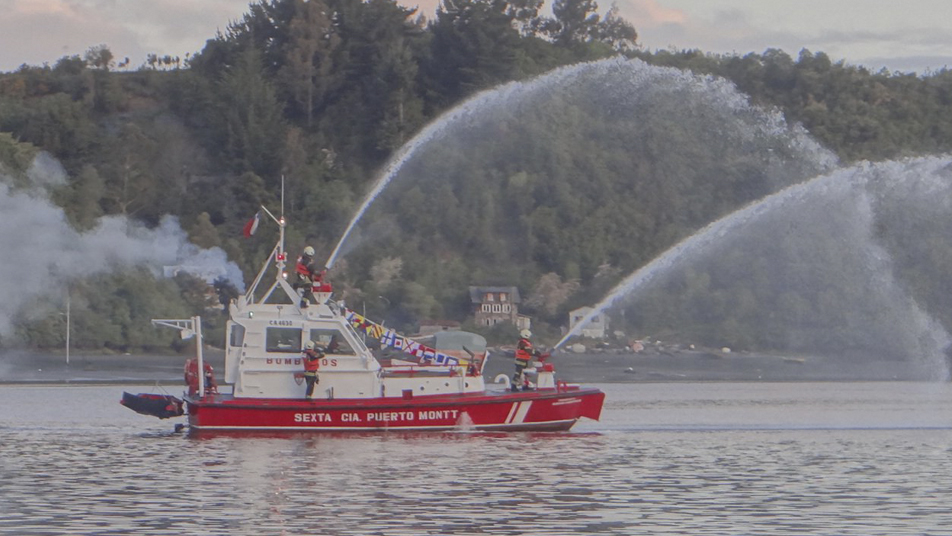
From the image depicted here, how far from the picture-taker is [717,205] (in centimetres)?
10038

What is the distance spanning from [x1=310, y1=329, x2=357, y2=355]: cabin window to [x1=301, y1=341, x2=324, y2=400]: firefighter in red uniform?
1.41ft

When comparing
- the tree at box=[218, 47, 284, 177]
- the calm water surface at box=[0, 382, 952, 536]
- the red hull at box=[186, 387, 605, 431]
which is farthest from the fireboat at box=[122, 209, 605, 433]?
the tree at box=[218, 47, 284, 177]

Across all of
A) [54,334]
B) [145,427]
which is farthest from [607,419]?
[54,334]

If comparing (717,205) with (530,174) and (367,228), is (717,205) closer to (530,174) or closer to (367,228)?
(530,174)

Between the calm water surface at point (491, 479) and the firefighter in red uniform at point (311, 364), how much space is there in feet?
Result: 4.22

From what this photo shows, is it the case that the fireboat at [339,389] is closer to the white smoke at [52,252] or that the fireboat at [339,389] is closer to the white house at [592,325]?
the white smoke at [52,252]

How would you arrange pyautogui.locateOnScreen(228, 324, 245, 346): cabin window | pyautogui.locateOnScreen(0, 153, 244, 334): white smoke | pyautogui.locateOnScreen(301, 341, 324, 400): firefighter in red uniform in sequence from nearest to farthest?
pyautogui.locateOnScreen(301, 341, 324, 400): firefighter in red uniform
pyautogui.locateOnScreen(228, 324, 245, 346): cabin window
pyautogui.locateOnScreen(0, 153, 244, 334): white smoke

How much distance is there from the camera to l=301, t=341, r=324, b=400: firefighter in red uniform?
3578cm

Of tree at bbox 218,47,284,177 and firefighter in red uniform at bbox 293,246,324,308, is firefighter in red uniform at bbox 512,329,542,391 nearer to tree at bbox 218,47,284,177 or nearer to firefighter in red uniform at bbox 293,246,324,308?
firefighter in red uniform at bbox 293,246,324,308

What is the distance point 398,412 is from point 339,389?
4.95 ft

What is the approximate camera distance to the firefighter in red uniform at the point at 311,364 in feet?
117

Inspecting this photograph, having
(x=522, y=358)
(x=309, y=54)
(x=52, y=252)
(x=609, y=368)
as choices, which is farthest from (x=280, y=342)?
(x=309, y=54)

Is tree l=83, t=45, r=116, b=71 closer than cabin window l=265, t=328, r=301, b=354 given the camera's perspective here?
No

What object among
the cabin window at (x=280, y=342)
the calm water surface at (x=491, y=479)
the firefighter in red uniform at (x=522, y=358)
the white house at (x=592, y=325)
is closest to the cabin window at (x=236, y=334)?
the cabin window at (x=280, y=342)
